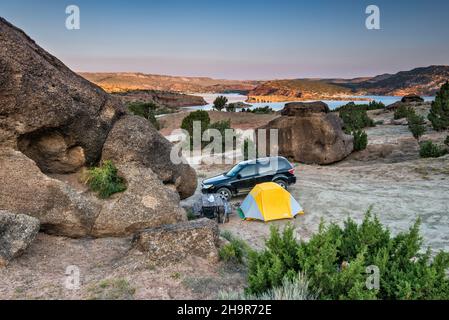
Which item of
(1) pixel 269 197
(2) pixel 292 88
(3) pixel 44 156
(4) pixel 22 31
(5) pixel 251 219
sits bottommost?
(5) pixel 251 219

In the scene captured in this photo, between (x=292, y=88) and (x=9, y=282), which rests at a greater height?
(x=292, y=88)

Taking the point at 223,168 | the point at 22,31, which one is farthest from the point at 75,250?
the point at 223,168

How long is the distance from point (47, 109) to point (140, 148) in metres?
2.74

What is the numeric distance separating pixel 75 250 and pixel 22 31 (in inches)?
244

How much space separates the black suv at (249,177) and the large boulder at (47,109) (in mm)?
5640

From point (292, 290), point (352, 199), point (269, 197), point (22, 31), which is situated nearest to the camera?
point (292, 290)

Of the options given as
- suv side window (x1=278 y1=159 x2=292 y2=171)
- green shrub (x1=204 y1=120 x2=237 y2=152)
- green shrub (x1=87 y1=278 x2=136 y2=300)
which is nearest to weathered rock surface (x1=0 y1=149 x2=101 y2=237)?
green shrub (x1=87 y1=278 x2=136 y2=300)

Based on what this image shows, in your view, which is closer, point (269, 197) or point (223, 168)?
point (269, 197)

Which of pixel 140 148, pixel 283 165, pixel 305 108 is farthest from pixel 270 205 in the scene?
pixel 305 108

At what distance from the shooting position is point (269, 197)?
12844 millimetres

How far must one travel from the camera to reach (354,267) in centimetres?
496

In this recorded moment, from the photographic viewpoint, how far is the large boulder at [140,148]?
10.5 metres

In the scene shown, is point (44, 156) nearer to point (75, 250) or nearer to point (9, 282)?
point (75, 250)

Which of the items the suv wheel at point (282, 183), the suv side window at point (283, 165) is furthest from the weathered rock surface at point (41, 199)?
the suv side window at point (283, 165)
